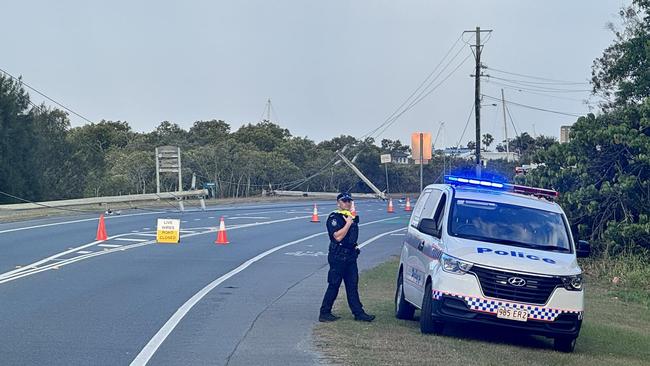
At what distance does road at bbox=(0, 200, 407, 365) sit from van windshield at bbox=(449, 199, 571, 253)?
2320 mm

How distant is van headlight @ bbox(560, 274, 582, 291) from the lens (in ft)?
34.2

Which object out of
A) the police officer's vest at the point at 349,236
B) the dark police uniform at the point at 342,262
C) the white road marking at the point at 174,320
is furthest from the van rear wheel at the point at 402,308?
the white road marking at the point at 174,320

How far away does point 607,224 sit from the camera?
20.5 meters

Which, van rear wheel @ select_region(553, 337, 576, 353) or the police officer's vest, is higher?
the police officer's vest

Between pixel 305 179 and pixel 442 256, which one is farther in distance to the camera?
pixel 305 179

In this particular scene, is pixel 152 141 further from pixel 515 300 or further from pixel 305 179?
pixel 515 300

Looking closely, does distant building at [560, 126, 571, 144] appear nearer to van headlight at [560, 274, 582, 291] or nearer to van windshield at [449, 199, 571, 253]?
van windshield at [449, 199, 571, 253]

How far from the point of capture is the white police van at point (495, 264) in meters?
10.3

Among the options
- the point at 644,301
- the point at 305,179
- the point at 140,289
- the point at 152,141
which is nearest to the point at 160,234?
the point at 140,289

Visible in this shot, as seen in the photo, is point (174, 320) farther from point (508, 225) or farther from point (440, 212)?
point (508, 225)

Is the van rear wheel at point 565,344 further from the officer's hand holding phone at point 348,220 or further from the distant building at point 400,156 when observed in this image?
the distant building at point 400,156

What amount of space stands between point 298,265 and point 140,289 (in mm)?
6083

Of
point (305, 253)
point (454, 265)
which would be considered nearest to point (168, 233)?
point (305, 253)

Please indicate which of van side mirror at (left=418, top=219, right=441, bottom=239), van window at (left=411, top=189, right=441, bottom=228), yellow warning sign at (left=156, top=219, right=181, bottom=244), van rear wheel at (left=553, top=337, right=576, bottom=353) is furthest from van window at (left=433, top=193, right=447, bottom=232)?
yellow warning sign at (left=156, top=219, right=181, bottom=244)
